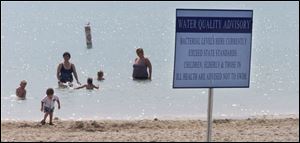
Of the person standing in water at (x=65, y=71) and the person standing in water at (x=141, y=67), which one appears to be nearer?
the person standing in water at (x=65, y=71)

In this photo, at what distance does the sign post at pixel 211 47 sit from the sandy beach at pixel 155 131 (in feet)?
5.26

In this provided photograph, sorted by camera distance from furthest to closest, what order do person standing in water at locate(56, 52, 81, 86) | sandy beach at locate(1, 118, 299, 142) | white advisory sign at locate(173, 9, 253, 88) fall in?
1. person standing in water at locate(56, 52, 81, 86)
2. sandy beach at locate(1, 118, 299, 142)
3. white advisory sign at locate(173, 9, 253, 88)

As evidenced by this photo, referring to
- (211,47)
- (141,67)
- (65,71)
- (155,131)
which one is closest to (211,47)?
(211,47)

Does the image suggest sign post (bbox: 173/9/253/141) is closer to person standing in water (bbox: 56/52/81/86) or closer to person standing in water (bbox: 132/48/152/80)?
person standing in water (bbox: 56/52/81/86)

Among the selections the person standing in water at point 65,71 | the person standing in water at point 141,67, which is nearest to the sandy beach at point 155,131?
the person standing in water at point 65,71

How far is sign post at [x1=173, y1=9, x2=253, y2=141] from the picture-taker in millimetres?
8781

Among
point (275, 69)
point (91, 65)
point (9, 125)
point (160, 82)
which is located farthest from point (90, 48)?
point (9, 125)

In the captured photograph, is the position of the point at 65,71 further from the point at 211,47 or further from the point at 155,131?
the point at 211,47

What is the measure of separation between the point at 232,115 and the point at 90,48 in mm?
24703

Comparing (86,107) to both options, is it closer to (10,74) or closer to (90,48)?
(10,74)

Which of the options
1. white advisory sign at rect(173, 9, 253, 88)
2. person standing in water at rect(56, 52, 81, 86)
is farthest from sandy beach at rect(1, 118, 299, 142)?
person standing in water at rect(56, 52, 81, 86)

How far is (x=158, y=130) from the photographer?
11891 millimetres

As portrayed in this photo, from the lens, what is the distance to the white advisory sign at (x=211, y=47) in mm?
8781

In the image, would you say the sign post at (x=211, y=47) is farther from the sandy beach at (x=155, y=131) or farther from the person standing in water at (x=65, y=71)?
the person standing in water at (x=65, y=71)
